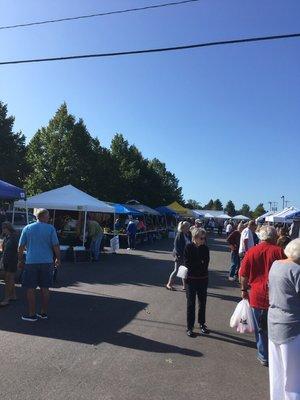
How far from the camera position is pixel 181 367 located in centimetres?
576

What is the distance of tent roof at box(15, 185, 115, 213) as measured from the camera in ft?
61.5

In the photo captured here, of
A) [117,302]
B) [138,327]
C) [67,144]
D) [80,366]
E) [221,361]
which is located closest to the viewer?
[80,366]

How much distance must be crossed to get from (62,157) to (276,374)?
41.2 metres

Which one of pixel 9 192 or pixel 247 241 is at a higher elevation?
pixel 9 192

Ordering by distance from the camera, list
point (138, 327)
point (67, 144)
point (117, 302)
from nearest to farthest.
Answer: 1. point (138, 327)
2. point (117, 302)
3. point (67, 144)

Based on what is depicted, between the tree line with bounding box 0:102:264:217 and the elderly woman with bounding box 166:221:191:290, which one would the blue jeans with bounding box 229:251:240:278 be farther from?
the tree line with bounding box 0:102:264:217

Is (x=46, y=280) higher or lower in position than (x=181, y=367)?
higher

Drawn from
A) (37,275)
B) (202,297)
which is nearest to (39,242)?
(37,275)

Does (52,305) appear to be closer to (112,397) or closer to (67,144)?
(112,397)

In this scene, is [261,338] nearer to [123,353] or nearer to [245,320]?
[245,320]

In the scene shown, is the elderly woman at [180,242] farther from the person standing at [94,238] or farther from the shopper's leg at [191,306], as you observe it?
the person standing at [94,238]

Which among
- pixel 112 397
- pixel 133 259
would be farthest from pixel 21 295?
pixel 133 259

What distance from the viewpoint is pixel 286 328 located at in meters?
4.37

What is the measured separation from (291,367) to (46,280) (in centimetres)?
461
